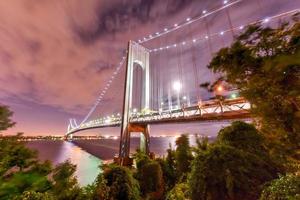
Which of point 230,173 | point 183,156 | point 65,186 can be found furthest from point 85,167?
point 230,173

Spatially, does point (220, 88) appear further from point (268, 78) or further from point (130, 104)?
point (130, 104)

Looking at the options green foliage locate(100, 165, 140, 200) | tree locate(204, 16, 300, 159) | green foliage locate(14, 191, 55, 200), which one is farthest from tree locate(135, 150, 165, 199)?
tree locate(204, 16, 300, 159)

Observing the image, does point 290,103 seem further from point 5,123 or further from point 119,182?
point 5,123

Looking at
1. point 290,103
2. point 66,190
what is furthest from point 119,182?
point 290,103

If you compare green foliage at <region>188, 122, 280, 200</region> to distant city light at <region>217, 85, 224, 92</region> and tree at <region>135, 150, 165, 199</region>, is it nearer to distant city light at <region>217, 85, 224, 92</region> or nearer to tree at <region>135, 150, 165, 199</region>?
distant city light at <region>217, 85, 224, 92</region>

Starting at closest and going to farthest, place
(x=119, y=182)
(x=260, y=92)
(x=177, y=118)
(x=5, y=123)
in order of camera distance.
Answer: (x=260, y=92) → (x=119, y=182) → (x=5, y=123) → (x=177, y=118)
